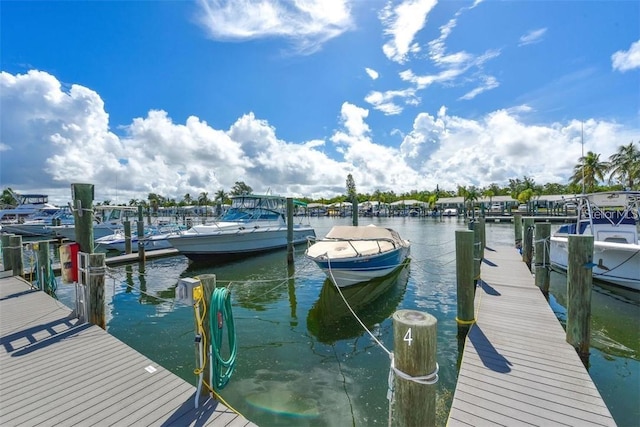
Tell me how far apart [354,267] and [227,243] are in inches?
376

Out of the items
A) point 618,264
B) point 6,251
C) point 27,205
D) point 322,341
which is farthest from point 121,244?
point 27,205

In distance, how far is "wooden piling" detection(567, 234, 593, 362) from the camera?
5.32 meters

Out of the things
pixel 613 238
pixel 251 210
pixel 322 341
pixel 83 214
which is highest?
pixel 83 214

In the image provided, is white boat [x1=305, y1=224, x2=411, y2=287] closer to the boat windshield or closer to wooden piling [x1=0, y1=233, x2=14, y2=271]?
the boat windshield

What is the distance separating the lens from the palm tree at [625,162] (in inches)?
1738

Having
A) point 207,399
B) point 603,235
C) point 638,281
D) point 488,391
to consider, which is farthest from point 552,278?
point 207,399

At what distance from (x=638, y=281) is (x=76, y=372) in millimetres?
14544

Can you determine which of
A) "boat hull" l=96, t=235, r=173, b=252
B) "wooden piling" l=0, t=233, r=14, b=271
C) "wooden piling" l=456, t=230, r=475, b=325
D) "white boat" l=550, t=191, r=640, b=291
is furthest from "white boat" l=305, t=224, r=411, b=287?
"boat hull" l=96, t=235, r=173, b=252

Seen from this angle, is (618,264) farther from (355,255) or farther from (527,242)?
(355,255)

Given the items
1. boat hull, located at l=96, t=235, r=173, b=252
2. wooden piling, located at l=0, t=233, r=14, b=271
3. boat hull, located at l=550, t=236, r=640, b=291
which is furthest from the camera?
boat hull, located at l=96, t=235, r=173, b=252

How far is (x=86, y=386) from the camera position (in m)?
4.12

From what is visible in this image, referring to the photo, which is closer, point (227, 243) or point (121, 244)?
point (227, 243)

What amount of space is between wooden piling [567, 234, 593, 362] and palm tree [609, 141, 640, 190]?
53513 mm

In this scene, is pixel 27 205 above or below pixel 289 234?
above
